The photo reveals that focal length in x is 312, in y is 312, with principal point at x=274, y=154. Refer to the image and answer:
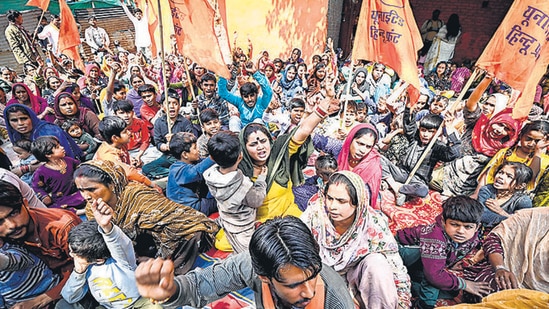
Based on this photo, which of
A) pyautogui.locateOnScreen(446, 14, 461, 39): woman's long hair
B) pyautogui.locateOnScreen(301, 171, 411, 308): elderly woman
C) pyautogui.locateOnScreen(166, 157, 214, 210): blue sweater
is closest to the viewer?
pyautogui.locateOnScreen(301, 171, 411, 308): elderly woman

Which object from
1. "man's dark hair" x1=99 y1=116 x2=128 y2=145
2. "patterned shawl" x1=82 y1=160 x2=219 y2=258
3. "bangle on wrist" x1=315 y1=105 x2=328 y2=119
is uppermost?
"bangle on wrist" x1=315 y1=105 x2=328 y2=119

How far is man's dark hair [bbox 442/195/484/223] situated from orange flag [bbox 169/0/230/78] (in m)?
3.04

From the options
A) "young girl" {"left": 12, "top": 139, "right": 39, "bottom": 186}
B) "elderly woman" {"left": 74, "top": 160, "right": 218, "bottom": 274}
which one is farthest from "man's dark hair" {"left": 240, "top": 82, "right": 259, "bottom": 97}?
"young girl" {"left": 12, "top": 139, "right": 39, "bottom": 186}

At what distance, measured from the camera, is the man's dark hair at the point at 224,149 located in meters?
2.18

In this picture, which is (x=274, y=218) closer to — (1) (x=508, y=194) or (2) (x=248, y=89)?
(1) (x=508, y=194)

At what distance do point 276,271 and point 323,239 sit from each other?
86 centimetres

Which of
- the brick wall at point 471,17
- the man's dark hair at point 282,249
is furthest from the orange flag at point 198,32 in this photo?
the brick wall at point 471,17

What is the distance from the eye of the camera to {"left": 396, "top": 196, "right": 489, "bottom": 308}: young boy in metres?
2.04

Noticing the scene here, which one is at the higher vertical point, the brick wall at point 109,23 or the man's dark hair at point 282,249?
the brick wall at point 109,23

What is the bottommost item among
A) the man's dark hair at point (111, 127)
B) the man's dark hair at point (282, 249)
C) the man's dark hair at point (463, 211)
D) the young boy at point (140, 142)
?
the young boy at point (140, 142)

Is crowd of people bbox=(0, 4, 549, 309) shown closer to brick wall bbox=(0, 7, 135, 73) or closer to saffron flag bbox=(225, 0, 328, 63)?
saffron flag bbox=(225, 0, 328, 63)

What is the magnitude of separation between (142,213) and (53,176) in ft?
4.84

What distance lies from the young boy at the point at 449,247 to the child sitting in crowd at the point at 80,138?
4.07 metres

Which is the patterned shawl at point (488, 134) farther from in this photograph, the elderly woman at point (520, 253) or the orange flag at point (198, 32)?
the orange flag at point (198, 32)
